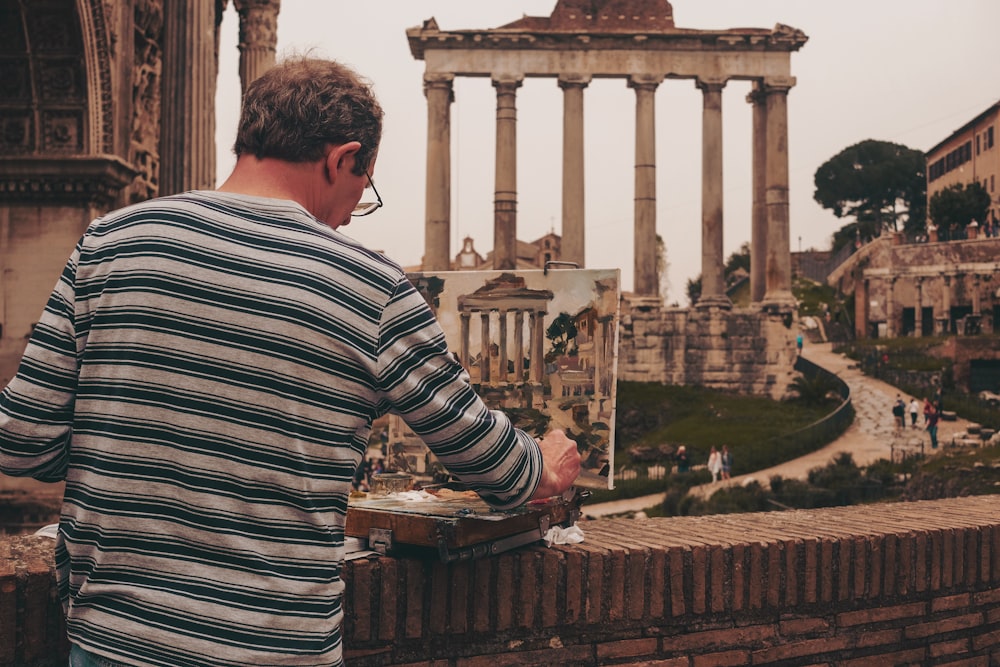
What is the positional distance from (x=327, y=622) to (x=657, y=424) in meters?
35.3

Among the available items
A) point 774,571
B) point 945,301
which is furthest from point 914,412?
point 774,571

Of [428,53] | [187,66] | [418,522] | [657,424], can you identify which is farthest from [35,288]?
[428,53]

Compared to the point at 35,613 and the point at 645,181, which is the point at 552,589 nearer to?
the point at 35,613

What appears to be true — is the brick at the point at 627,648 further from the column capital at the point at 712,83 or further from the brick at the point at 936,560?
the column capital at the point at 712,83

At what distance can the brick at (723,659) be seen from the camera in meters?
3.54

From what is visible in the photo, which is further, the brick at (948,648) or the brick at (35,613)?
the brick at (948,648)

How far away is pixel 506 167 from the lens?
4056cm

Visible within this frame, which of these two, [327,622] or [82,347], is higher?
[82,347]

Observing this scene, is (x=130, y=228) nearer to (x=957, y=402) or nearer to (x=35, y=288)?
(x=35, y=288)

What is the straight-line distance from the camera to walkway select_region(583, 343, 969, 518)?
26.7m

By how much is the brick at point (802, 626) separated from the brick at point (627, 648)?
1.60 feet

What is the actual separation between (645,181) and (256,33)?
26803 mm

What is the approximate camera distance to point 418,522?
120 inches

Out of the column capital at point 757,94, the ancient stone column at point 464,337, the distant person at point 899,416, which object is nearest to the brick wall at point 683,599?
the ancient stone column at point 464,337
